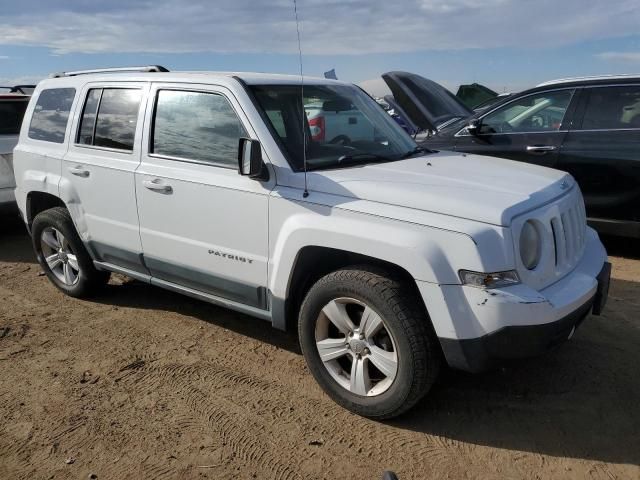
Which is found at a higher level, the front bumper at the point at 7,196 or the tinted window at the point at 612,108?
the tinted window at the point at 612,108

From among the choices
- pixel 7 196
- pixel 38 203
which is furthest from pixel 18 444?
pixel 7 196

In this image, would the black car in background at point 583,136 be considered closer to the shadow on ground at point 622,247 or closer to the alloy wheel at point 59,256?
the shadow on ground at point 622,247

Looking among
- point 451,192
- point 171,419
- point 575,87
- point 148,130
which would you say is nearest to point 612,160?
point 575,87

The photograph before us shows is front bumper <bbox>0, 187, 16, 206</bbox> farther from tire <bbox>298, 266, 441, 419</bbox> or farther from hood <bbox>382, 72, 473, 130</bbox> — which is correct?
tire <bbox>298, 266, 441, 419</bbox>

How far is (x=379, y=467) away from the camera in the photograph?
284 cm

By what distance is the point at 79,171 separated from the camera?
4.52m

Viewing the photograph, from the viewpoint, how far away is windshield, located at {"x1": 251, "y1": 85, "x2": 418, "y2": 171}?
362 cm

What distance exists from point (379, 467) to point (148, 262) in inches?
89.2

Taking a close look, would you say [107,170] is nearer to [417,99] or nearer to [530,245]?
[530,245]

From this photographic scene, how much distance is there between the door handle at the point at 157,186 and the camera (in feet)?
12.7

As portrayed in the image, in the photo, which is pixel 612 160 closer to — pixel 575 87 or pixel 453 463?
pixel 575 87

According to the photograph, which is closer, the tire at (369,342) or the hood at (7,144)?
the tire at (369,342)

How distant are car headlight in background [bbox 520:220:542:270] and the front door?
1.43 meters

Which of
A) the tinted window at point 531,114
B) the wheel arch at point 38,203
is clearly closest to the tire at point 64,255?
the wheel arch at point 38,203
